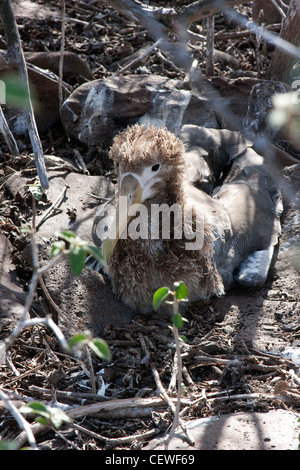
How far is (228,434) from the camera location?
3221 millimetres

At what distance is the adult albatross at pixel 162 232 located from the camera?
4383 mm

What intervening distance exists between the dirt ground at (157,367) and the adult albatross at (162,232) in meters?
0.21

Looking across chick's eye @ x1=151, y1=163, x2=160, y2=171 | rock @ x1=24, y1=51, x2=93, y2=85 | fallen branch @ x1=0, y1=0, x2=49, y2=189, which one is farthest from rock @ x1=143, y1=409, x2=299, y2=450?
rock @ x1=24, y1=51, x2=93, y2=85

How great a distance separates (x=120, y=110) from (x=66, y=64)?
1.17m

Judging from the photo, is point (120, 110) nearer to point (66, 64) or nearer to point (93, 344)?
point (66, 64)

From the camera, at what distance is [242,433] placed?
10.6 ft

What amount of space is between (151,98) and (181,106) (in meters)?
0.36

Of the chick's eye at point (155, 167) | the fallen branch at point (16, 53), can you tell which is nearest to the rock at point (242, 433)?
the chick's eye at point (155, 167)

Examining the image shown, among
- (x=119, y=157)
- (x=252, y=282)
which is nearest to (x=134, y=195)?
(x=119, y=157)

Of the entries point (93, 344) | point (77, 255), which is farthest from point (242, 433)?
point (77, 255)

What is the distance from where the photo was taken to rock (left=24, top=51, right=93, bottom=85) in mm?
6914

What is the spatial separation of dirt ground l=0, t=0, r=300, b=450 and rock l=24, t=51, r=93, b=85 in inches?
81.6

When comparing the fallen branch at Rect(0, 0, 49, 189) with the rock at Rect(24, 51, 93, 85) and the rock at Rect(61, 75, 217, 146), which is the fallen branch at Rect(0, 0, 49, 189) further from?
the rock at Rect(24, 51, 93, 85)

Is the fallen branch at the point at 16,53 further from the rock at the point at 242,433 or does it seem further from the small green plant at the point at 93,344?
the rock at the point at 242,433
